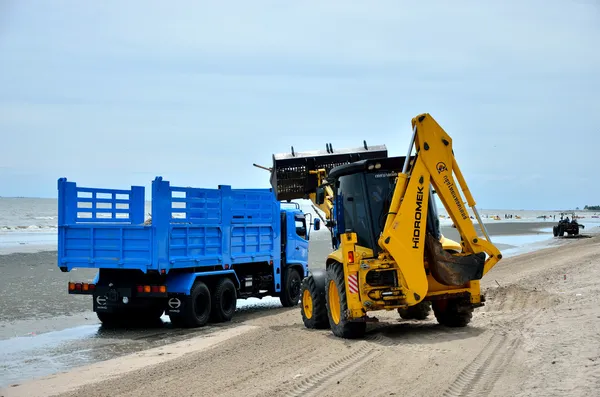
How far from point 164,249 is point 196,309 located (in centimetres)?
159

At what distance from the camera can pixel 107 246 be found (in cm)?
1359

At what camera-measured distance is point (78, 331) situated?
1372cm

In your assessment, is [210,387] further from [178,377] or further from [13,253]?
[13,253]

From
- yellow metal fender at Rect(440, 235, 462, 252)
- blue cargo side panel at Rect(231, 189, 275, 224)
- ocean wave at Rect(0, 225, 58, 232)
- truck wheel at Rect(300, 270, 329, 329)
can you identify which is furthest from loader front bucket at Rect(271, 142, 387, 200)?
ocean wave at Rect(0, 225, 58, 232)

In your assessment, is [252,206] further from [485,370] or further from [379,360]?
[485,370]

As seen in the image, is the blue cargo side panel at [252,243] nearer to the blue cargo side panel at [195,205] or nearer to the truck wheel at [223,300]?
the truck wheel at [223,300]

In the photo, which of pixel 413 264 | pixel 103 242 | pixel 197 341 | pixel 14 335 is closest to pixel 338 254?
pixel 413 264

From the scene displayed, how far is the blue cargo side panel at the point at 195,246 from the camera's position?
44.7 ft

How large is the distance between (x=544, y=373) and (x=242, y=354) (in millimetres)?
4074

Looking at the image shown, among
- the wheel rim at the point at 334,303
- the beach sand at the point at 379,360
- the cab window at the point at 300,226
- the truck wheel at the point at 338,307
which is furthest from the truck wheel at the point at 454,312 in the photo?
the cab window at the point at 300,226

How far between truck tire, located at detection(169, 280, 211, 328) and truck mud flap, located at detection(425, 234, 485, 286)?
18.1ft

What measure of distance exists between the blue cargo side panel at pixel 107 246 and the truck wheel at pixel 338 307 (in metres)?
3.90

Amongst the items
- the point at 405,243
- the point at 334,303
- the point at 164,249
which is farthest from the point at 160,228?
the point at 405,243

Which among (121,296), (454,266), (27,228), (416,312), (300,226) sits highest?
(27,228)
